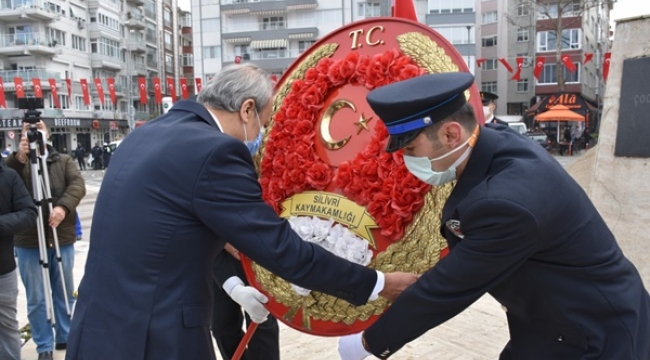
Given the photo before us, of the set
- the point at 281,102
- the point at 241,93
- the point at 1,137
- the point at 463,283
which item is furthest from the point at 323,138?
the point at 1,137

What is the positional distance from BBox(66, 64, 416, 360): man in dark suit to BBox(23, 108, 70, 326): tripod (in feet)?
9.24

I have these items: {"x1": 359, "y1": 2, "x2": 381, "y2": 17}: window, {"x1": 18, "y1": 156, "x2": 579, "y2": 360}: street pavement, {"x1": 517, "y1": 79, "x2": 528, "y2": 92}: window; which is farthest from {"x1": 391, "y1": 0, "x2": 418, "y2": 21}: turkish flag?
{"x1": 517, "y1": 79, "x2": 528, "y2": 92}: window

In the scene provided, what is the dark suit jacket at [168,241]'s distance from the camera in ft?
6.02

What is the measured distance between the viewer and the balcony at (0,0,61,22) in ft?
135

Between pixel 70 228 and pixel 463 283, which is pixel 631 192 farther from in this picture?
pixel 70 228

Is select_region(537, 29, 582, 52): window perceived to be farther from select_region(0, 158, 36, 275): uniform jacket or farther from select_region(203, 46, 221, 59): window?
select_region(0, 158, 36, 275): uniform jacket

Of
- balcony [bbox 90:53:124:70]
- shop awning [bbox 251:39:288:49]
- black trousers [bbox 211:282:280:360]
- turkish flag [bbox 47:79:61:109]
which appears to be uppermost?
shop awning [bbox 251:39:288:49]

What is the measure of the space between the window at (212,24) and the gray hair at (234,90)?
153 feet

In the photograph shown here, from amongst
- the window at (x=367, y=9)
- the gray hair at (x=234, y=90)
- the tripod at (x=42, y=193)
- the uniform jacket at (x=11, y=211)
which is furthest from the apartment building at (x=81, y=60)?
the gray hair at (x=234, y=90)

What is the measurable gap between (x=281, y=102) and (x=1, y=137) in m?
45.2

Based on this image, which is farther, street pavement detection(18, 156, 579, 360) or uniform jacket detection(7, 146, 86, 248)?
uniform jacket detection(7, 146, 86, 248)

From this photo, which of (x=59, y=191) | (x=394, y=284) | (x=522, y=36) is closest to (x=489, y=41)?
(x=522, y=36)

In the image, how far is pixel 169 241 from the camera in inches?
72.4

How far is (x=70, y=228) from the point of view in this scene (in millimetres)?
4750
